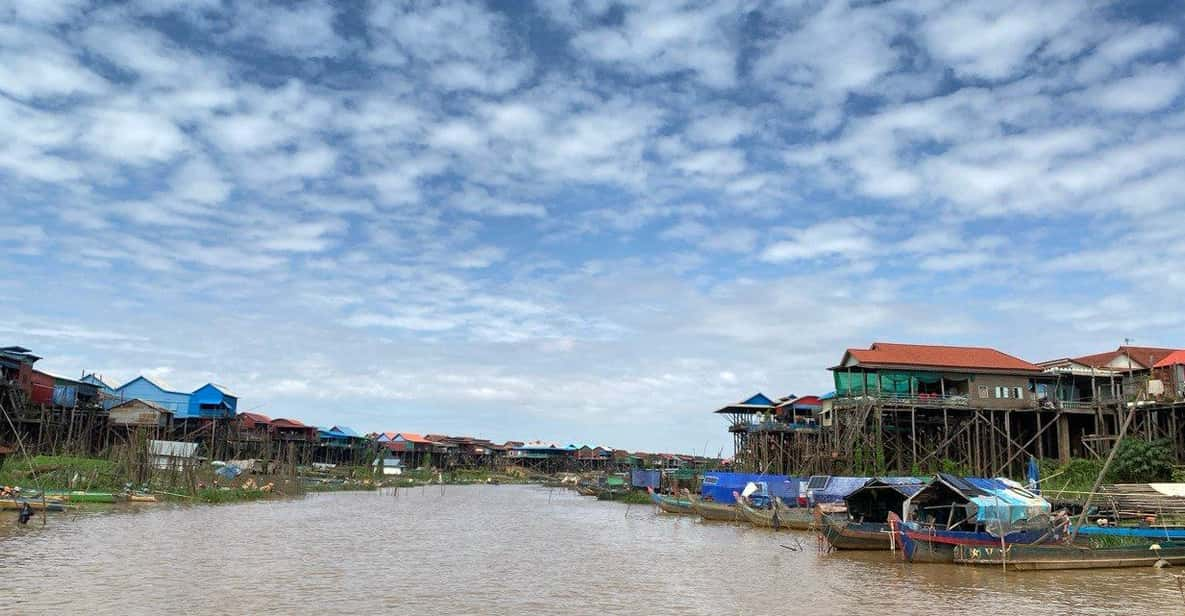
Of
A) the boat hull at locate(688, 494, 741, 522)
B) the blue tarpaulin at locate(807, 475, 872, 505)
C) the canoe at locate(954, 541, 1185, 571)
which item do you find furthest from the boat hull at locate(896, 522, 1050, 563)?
the boat hull at locate(688, 494, 741, 522)

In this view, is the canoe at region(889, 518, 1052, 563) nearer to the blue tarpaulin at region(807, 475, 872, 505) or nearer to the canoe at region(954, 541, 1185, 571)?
the canoe at region(954, 541, 1185, 571)

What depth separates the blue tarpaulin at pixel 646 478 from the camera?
202 ft

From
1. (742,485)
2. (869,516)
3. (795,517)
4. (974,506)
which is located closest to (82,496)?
(742,485)

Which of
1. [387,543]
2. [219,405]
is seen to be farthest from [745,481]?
[219,405]

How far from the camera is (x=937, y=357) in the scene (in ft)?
146

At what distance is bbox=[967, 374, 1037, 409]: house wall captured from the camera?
42.5 m

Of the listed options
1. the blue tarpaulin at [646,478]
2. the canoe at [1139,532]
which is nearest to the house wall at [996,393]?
the canoe at [1139,532]

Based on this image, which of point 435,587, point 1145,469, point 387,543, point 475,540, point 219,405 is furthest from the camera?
point 219,405

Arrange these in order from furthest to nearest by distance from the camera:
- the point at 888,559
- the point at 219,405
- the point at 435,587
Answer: the point at 219,405 → the point at 888,559 → the point at 435,587

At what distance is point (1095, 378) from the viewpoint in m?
44.0

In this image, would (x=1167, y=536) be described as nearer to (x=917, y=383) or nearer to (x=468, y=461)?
(x=917, y=383)

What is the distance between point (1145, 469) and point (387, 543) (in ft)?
97.7

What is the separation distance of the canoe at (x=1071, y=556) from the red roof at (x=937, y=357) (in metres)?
19.7

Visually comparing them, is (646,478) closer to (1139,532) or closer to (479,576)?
(1139,532)
